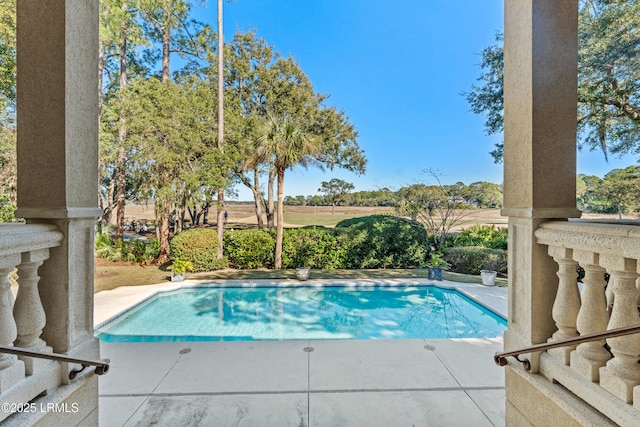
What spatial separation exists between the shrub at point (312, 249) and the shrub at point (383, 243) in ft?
0.97

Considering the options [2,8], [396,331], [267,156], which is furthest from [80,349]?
[2,8]

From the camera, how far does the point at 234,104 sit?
12500mm

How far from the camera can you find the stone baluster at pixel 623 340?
1302mm

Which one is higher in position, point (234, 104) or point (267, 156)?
point (234, 104)

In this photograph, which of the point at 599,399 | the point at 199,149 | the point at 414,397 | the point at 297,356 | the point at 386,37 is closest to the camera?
the point at 599,399

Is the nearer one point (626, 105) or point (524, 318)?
point (524, 318)

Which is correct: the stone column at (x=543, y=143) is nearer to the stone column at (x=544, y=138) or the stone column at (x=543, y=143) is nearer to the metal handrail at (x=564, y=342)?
the stone column at (x=544, y=138)

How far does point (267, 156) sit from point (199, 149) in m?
2.65

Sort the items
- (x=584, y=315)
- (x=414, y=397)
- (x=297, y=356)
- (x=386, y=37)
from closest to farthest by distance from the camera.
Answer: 1. (x=584, y=315)
2. (x=414, y=397)
3. (x=297, y=356)
4. (x=386, y=37)

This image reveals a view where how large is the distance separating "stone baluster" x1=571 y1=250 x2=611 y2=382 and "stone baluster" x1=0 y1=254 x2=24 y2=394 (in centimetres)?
285

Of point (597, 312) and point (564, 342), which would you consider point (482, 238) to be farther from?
point (564, 342)

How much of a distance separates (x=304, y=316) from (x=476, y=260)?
6251mm

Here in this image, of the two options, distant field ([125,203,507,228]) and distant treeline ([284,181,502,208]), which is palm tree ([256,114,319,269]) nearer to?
distant treeline ([284,181,502,208])

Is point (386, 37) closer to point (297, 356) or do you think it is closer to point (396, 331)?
point (396, 331)
